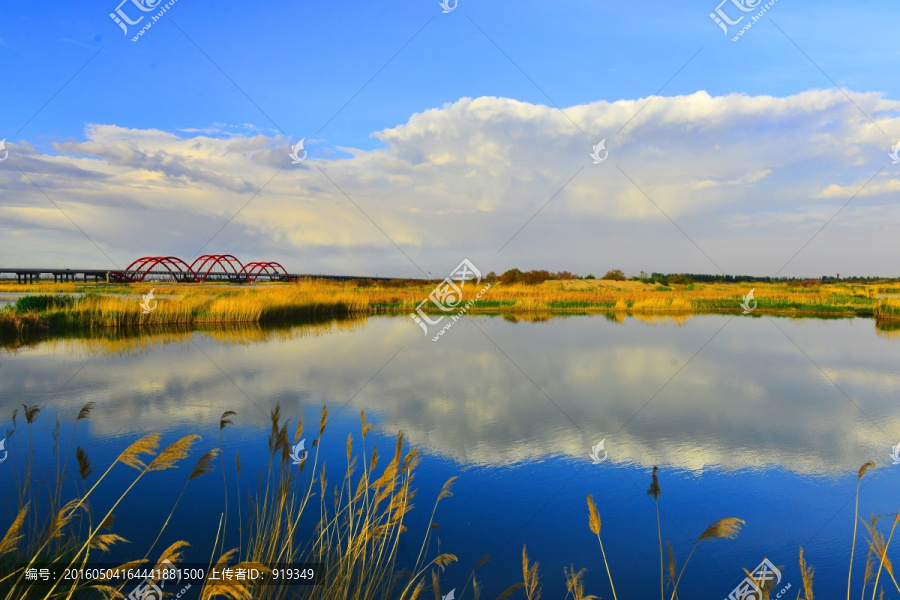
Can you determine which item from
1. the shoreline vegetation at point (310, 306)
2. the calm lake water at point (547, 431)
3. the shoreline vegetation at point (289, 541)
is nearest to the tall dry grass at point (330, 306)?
the shoreline vegetation at point (310, 306)

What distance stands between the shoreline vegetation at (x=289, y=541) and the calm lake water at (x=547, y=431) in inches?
4.2

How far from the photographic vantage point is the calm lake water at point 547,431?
13.1 feet

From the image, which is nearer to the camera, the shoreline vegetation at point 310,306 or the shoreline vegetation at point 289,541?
the shoreline vegetation at point 289,541

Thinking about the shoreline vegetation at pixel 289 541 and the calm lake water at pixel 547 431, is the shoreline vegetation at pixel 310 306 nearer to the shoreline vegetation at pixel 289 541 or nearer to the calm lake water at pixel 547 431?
the calm lake water at pixel 547 431

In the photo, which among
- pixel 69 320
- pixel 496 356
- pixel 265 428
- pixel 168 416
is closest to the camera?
pixel 265 428

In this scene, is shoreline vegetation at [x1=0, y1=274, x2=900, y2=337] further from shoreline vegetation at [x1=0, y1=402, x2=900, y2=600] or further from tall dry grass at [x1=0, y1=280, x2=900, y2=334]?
shoreline vegetation at [x1=0, y1=402, x2=900, y2=600]

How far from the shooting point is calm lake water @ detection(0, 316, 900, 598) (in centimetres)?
398

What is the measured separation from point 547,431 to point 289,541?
14.2 ft

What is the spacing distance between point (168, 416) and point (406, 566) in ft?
16.1

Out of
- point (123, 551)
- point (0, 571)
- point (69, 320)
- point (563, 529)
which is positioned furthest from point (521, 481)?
point (69, 320)

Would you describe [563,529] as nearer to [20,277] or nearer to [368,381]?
[368,381]

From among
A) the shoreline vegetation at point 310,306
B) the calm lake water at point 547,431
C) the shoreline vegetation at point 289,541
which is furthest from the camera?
the shoreline vegetation at point 310,306

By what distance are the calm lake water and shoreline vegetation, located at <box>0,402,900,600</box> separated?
0.11 metres

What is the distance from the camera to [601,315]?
2508 centimetres
